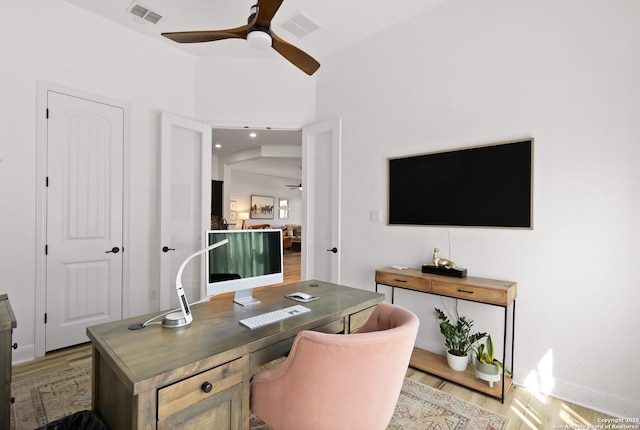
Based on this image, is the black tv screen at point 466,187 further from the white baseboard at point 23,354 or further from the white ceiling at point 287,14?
the white baseboard at point 23,354

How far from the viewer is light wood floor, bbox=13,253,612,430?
6.52ft

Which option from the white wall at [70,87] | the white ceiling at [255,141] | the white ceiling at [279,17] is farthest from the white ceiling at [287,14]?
the white ceiling at [255,141]

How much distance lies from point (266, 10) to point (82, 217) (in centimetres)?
256

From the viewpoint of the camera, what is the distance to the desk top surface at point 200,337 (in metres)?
1.11

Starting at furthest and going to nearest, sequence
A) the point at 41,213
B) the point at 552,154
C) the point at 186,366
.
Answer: the point at 41,213, the point at 552,154, the point at 186,366

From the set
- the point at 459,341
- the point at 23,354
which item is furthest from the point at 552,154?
the point at 23,354

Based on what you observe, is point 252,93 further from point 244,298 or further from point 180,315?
point 180,315

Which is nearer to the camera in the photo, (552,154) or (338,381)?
(338,381)

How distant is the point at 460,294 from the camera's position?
2359 millimetres

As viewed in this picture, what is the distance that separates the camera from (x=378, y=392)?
1250 mm

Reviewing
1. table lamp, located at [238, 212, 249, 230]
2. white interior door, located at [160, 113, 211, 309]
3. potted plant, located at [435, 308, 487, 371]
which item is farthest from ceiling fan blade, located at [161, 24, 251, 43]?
table lamp, located at [238, 212, 249, 230]

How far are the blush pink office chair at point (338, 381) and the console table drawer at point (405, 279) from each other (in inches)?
50.0

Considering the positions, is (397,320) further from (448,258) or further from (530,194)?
(530,194)

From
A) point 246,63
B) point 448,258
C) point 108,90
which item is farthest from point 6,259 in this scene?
point 448,258
